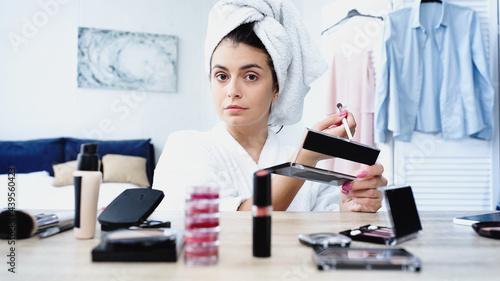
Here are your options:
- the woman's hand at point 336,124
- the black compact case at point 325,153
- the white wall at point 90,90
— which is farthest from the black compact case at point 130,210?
the white wall at point 90,90

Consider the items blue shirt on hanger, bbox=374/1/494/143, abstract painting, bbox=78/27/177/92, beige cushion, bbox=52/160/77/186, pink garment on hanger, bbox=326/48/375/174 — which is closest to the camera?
blue shirt on hanger, bbox=374/1/494/143

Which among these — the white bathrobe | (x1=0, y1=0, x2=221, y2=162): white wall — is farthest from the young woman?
(x1=0, y1=0, x2=221, y2=162): white wall

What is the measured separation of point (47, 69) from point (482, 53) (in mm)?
3262

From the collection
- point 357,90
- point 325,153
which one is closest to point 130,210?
point 325,153

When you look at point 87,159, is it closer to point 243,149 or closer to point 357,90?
point 243,149

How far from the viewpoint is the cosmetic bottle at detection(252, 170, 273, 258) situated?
48cm

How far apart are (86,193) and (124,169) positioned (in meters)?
2.32

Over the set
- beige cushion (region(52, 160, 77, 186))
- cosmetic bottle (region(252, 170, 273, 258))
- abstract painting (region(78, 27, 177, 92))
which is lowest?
beige cushion (region(52, 160, 77, 186))

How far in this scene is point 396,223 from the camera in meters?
0.56

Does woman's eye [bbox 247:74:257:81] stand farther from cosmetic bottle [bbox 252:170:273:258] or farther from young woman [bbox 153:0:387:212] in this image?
cosmetic bottle [bbox 252:170:273:258]

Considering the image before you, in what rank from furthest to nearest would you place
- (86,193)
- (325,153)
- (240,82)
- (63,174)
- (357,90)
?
(63,174)
(357,90)
(240,82)
(325,153)
(86,193)

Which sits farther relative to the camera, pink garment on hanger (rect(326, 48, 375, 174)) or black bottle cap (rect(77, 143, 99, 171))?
pink garment on hanger (rect(326, 48, 375, 174))

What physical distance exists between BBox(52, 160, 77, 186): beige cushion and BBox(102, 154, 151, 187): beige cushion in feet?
0.74

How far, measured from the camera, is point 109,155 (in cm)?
290
